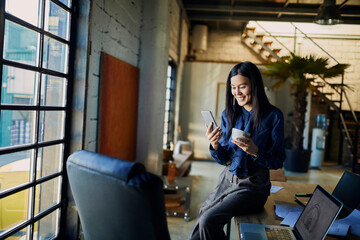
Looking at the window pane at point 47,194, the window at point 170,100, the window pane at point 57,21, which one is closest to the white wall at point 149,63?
the window pane at point 57,21

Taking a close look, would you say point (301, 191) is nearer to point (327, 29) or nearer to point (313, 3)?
point (313, 3)

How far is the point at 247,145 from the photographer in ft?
5.24

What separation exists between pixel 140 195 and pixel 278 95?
8512 mm

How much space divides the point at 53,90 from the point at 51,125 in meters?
0.25

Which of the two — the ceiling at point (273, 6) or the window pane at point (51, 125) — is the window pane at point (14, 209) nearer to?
the window pane at point (51, 125)

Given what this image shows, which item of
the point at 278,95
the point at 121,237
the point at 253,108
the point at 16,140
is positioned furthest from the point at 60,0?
the point at 278,95

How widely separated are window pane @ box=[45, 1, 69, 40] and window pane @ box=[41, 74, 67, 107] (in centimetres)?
32

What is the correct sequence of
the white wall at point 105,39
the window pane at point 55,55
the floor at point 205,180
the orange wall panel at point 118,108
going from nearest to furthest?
1. the window pane at point 55,55
2. the white wall at point 105,39
3. the orange wall panel at point 118,108
4. the floor at point 205,180

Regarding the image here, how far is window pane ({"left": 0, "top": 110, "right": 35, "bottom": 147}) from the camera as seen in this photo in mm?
1717

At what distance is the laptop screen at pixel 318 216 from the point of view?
3.64 feet

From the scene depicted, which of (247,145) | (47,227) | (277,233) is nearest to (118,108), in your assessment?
(47,227)

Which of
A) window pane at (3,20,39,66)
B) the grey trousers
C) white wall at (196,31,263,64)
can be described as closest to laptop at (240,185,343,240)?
the grey trousers

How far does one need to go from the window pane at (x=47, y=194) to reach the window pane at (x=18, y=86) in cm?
62

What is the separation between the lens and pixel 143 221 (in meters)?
0.85
